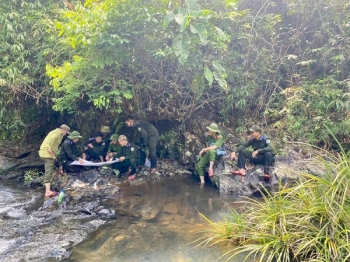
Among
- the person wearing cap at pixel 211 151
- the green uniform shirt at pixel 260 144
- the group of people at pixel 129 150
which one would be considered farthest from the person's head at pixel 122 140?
the green uniform shirt at pixel 260 144

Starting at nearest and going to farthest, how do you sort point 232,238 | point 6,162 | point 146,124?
point 232,238 < point 146,124 < point 6,162

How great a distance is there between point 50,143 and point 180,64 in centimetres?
383

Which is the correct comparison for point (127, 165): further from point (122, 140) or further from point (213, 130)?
point (213, 130)

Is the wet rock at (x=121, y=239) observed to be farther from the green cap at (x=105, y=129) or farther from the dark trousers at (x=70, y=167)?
the green cap at (x=105, y=129)

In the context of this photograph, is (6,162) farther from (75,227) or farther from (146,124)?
(75,227)

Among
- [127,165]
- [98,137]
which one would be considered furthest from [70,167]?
[127,165]

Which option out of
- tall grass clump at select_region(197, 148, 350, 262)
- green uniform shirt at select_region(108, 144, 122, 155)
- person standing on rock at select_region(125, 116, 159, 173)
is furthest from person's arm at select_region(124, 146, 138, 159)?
tall grass clump at select_region(197, 148, 350, 262)

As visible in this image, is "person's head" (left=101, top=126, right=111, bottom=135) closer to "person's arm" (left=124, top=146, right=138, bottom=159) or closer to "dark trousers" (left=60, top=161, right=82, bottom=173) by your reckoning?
"person's arm" (left=124, top=146, right=138, bottom=159)

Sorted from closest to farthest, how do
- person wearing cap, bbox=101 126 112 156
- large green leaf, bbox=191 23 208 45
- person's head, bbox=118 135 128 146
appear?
1. large green leaf, bbox=191 23 208 45
2. person's head, bbox=118 135 128 146
3. person wearing cap, bbox=101 126 112 156

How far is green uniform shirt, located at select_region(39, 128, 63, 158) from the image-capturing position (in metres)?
7.63

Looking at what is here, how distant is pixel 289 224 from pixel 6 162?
904cm

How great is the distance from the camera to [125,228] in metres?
5.42

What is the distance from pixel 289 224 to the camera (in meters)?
3.98

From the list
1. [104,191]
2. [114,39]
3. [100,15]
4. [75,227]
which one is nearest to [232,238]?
[75,227]
